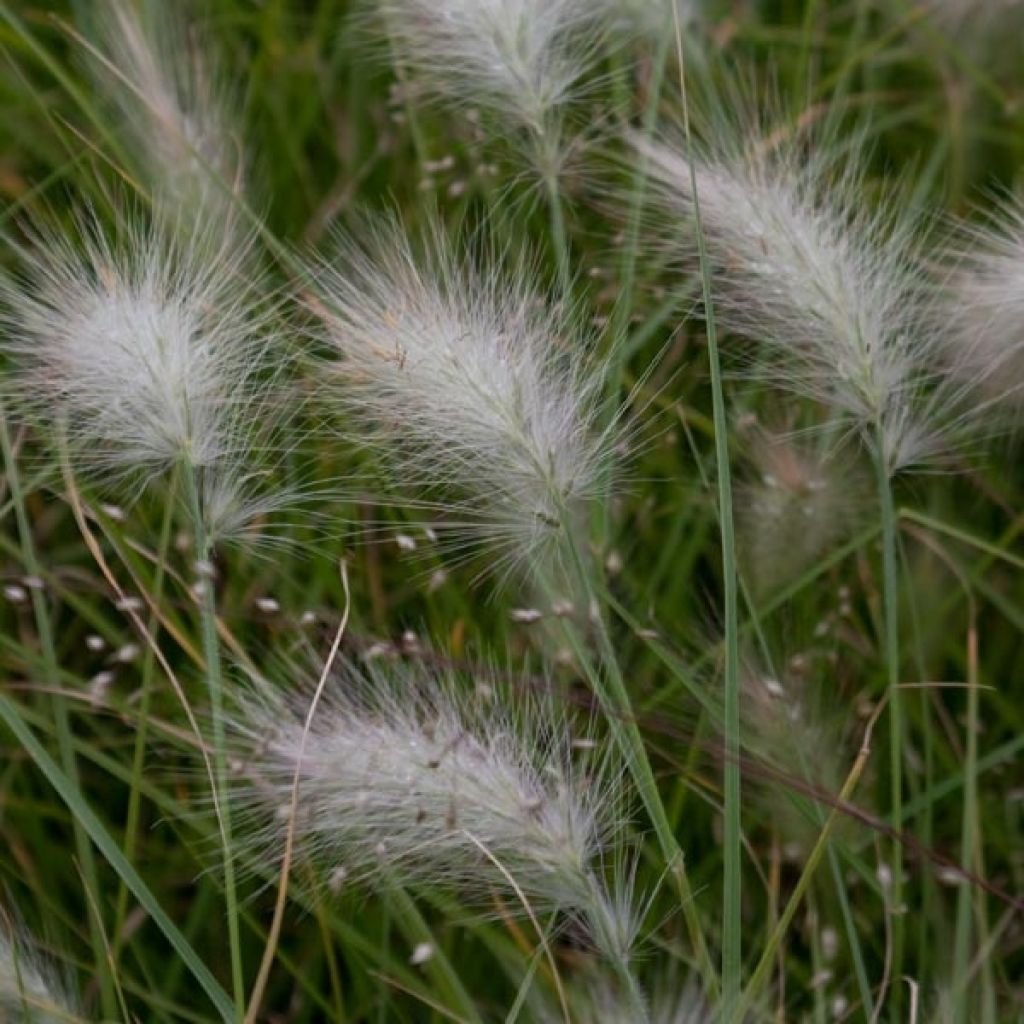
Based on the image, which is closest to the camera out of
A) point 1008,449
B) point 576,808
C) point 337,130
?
point 576,808

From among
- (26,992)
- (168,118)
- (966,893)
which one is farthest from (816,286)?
(26,992)

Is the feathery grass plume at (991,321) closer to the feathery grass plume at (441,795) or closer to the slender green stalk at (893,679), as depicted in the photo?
the slender green stalk at (893,679)

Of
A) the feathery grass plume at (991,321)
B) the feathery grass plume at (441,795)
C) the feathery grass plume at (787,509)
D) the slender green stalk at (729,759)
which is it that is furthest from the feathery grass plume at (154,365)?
the feathery grass plume at (991,321)

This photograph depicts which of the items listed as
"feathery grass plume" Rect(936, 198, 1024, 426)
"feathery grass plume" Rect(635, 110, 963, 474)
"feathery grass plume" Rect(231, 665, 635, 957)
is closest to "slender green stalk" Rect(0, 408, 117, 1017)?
"feathery grass plume" Rect(231, 665, 635, 957)

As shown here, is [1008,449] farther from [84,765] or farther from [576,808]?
[84,765]

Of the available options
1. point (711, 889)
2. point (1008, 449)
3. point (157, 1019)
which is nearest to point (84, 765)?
point (157, 1019)

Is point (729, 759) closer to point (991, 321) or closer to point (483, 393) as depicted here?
point (483, 393)

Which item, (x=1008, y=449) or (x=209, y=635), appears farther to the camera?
(x=1008, y=449)
